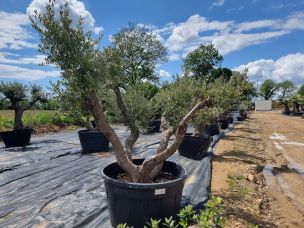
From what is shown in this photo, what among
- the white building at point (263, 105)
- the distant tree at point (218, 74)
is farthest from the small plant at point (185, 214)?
the white building at point (263, 105)

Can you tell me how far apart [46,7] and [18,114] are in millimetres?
7885

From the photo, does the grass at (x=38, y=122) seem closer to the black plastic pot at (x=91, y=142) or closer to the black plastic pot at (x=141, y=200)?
the black plastic pot at (x=91, y=142)

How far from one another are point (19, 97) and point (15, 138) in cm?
159

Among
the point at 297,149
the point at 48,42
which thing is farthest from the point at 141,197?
the point at 297,149

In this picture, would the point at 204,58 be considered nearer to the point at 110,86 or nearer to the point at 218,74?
the point at 218,74

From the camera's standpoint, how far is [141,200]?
3.30 meters

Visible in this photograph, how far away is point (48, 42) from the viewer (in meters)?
3.17

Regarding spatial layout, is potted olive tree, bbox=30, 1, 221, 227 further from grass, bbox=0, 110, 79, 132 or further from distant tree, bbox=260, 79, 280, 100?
distant tree, bbox=260, 79, 280, 100

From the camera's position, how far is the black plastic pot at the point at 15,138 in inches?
353

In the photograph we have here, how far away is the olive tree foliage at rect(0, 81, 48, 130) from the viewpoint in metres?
9.58

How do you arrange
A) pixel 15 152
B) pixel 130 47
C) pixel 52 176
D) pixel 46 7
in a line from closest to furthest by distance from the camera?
1. pixel 46 7
2. pixel 130 47
3. pixel 52 176
4. pixel 15 152

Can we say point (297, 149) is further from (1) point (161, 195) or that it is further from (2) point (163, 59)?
(2) point (163, 59)

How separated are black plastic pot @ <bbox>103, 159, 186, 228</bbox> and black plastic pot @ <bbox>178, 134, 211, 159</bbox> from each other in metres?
4.53

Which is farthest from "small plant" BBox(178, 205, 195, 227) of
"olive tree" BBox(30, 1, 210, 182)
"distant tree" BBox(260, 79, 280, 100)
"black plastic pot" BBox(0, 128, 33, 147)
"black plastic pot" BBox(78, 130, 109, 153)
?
"distant tree" BBox(260, 79, 280, 100)
